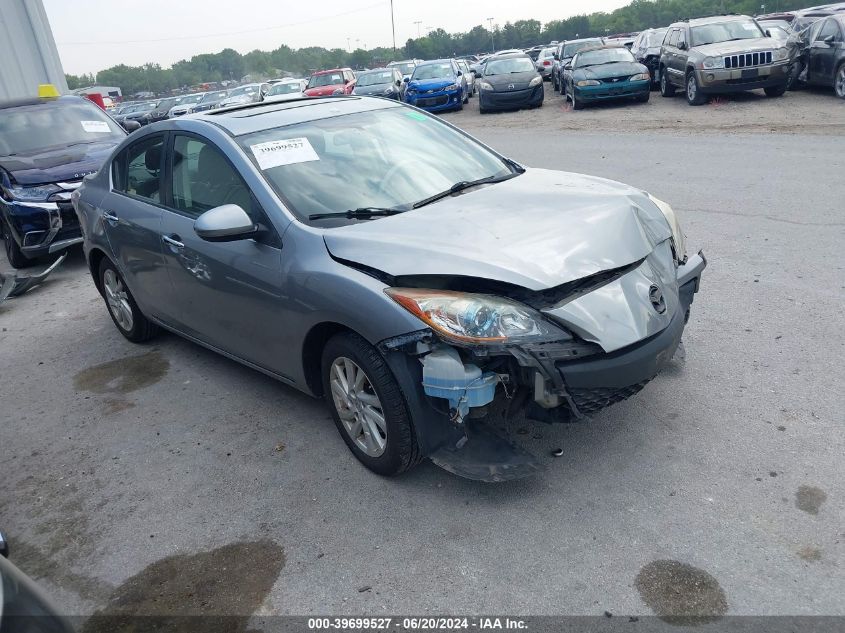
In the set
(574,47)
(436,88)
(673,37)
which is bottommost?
(436,88)

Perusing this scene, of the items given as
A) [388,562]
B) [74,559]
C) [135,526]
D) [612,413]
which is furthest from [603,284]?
[74,559]

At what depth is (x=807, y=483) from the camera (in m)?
3.19

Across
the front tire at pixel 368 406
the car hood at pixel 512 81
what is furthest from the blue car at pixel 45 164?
the car hood at pixel 512 81

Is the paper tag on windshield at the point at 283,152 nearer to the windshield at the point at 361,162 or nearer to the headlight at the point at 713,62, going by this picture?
the windshield at the point at 361,162

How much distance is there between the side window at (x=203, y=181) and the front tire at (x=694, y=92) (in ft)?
45.6

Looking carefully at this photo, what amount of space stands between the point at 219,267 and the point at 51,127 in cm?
687

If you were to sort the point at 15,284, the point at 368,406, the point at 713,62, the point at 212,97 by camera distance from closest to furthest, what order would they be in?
the point at 368,406
the point at 15,284
the point at 713,62
the point at 212,97

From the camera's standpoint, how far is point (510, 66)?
814 inches

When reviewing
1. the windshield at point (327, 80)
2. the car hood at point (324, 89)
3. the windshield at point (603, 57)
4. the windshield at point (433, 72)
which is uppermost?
the windshield at point (603, 57)

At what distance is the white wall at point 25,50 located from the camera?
13.8 m

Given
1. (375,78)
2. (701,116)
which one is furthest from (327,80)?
(701,116)

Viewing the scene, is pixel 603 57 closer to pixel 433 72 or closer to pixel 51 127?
pixel 433 72

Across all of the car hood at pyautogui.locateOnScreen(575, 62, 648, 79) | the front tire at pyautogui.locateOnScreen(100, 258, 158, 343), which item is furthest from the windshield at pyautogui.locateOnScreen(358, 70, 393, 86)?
the front tire at pyautogui.locateOnScreen(100, 258, 158, 343)

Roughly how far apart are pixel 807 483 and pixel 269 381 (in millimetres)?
3176
